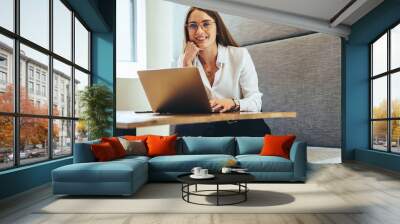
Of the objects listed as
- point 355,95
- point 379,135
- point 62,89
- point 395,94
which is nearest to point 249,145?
point 62,89

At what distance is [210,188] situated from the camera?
18.1 feet

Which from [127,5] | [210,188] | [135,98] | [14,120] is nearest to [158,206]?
[210,188]

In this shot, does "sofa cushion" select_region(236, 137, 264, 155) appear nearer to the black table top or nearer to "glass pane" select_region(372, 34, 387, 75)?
the black table top

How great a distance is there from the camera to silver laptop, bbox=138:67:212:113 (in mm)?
8125

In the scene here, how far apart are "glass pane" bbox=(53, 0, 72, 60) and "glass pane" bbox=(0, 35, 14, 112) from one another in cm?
153

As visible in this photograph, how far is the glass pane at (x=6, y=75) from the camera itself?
4805 mm

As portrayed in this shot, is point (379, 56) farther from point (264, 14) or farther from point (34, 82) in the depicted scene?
point (34, 82)

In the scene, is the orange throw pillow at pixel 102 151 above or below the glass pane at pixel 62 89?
below

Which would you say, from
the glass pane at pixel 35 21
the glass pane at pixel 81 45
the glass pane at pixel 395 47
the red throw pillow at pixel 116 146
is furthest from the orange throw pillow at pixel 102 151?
the glass pane at pixel 395 47

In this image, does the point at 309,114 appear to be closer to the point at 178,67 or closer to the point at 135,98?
the point at 178,67

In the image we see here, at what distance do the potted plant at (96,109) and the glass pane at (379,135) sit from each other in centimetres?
575

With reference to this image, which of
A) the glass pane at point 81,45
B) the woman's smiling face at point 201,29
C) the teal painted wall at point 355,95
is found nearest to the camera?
the glass pane at point 81,45

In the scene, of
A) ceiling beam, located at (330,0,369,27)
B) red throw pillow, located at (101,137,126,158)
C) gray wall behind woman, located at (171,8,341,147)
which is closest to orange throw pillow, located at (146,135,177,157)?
red throw pillow, located at (101,137,126,158)

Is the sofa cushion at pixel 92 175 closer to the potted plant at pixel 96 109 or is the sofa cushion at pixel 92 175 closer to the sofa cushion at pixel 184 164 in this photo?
the sofa cushion at pixel 184 164
